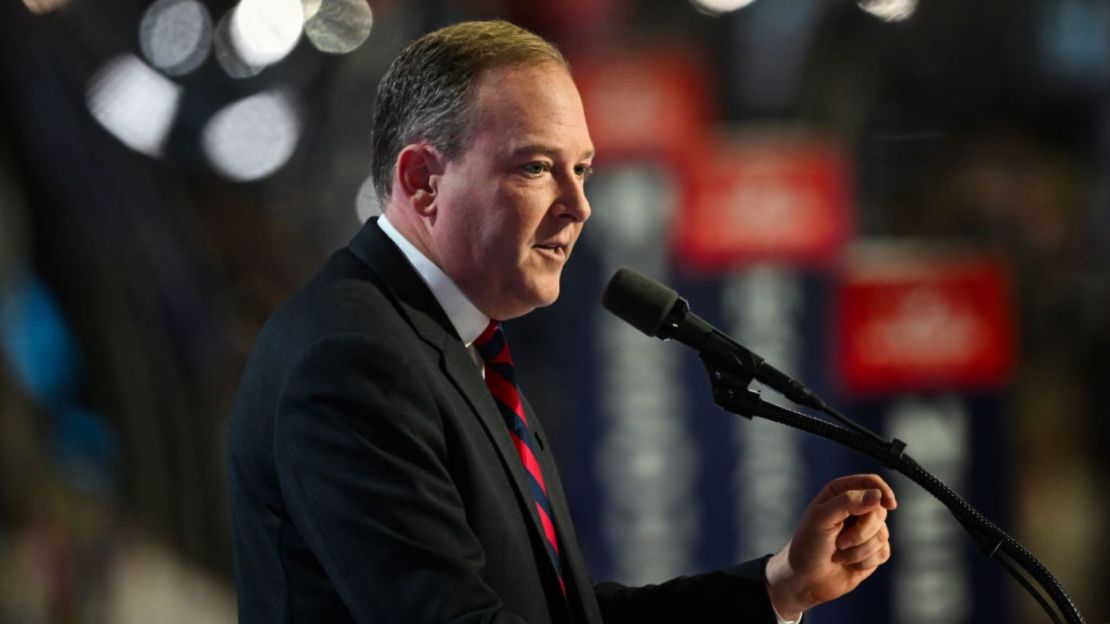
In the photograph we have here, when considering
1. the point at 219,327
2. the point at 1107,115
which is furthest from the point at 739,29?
the point at 219,327

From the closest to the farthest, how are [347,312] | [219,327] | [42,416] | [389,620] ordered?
1. [389,620]
2. [347,312]
3. [42,416]
4. [219,327]

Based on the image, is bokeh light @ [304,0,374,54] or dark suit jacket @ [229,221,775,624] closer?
dark suit jacket @ [229,221,775,624]

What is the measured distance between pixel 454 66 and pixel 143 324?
2.07m

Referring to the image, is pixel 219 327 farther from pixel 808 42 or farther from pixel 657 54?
pixel 808 42

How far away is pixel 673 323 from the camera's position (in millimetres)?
1365

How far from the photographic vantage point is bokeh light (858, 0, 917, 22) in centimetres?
396

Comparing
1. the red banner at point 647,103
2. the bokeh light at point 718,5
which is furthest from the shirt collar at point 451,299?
the bokeh light at point 718,5

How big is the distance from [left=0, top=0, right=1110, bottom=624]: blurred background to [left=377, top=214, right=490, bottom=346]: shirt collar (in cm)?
195

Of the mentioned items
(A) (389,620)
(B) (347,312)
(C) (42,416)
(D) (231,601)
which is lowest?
(D) (231,601)

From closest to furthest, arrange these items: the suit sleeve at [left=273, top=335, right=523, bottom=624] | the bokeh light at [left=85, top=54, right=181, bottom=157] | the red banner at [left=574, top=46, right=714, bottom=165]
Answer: the suit sleeve at [left=273, top=335, right=523, bottom=624] → the bokeh light at [left=85, top=54, right=181, bottom=157] → the red banner at [left=574, top=46, right=714, bottom=165]

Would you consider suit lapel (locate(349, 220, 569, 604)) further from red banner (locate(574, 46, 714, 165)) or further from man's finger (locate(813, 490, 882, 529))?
red banner (locate(574, 46, 714, 165))

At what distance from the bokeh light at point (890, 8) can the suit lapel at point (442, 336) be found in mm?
2852

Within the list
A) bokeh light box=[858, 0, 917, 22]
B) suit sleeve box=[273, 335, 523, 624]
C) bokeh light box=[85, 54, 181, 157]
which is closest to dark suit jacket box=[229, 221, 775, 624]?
suit sleeve box=[273, 335, 523, 624]

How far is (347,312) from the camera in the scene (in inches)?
50.9
